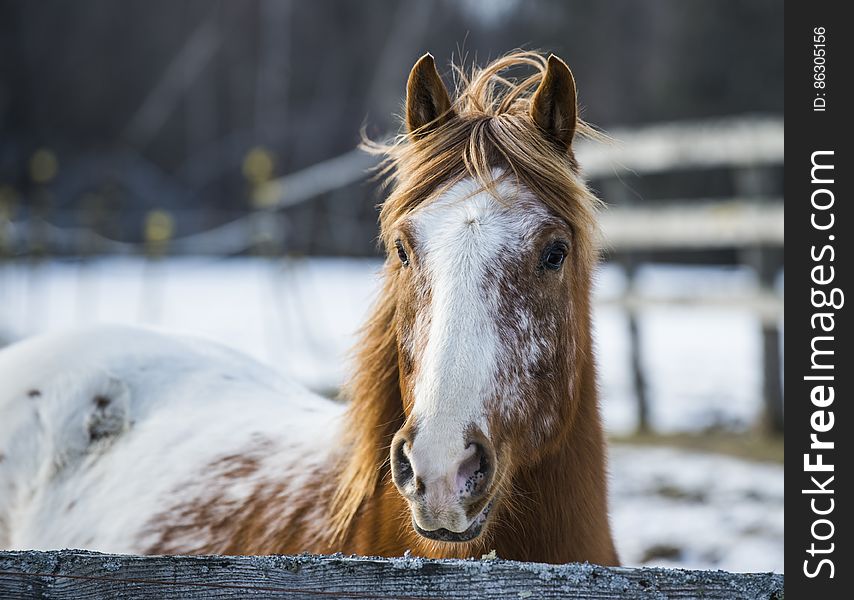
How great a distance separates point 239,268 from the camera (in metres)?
17.2

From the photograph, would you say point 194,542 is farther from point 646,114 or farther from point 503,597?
point 646,114

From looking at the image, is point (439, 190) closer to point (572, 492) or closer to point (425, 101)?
point (425, 101)

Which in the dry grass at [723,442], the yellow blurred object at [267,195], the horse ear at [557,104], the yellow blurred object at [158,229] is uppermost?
the yellow blurred object at [267,195]

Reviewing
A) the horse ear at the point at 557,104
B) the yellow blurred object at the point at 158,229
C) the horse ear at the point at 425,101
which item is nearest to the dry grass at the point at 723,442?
the horse ear at the point at 557,104

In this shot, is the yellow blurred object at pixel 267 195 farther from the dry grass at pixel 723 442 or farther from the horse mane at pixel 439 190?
the horse mane at pixel 439 190

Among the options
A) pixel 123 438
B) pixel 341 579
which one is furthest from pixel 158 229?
pixel 341 579

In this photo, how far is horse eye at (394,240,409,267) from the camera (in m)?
2.01

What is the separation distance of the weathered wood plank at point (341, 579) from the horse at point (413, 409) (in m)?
0.30

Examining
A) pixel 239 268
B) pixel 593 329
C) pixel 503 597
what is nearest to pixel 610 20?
pixel 239 268

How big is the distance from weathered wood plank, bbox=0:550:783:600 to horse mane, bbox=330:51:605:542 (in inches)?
32.7

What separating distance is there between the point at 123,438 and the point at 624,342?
28.7ft

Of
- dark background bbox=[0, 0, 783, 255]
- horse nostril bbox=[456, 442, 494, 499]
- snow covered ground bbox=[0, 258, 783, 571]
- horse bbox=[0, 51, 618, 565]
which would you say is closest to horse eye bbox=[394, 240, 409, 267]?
horse bbox=[0, 51, 618, 565]

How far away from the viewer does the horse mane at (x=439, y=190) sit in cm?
200

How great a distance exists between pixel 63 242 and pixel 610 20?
1226 centimetres
